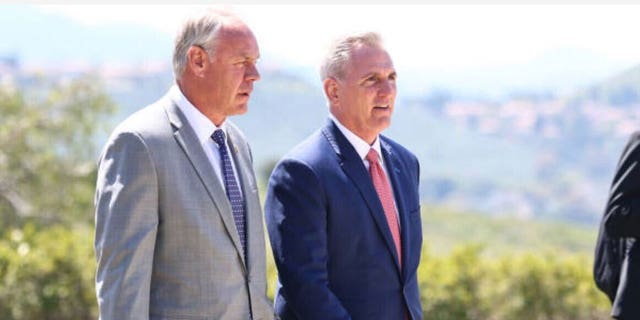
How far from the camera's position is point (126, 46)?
623ft

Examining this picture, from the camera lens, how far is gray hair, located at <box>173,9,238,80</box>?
327 cm

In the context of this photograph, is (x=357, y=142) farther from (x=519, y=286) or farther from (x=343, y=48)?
(x=519, y=286)

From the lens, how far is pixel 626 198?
485 centimetres

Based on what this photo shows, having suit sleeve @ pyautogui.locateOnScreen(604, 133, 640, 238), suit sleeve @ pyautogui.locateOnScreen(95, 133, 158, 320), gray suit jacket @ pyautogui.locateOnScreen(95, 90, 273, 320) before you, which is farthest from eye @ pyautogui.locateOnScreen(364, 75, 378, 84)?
suit sleeve @ pyautogui.locateOnScreen(604, 133, 640, 238)

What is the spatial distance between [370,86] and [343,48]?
18 centimetres

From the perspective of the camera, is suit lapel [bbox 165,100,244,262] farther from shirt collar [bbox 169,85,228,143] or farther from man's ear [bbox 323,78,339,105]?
man's ear [bbox 323,78,339,105]

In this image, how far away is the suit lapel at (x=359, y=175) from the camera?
144 inches

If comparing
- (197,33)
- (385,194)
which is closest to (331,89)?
(385,194)

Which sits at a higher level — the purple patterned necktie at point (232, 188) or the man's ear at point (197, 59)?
the man's ear at point (197, 59)

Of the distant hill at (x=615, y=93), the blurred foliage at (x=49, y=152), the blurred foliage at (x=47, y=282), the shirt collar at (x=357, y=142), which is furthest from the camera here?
the distant hill at (x=615, y=93)

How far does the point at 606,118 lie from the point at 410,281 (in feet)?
434

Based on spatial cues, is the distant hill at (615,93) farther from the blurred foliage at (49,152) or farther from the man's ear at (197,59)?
the man's ear at (197,59)

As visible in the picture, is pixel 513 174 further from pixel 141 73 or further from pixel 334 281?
pixel 334 281

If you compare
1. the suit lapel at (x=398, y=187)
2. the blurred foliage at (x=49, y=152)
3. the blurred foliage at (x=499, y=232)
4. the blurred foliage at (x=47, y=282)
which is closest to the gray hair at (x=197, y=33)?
the suit lapel at (x=398, y=187)
